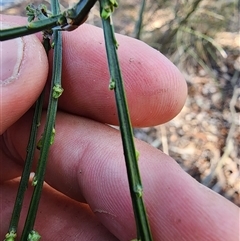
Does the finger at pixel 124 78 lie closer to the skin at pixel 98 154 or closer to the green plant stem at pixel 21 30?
the skin at pixel 98 154

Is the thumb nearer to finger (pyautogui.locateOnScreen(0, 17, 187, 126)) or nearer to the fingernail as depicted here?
the fingernail

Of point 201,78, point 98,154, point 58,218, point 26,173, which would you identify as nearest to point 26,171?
point 26,173

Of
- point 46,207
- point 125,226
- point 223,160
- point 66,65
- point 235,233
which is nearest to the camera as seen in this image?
point 235,233

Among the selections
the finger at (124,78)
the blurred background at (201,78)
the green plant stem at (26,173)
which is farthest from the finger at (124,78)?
the blurred background at (201,78)

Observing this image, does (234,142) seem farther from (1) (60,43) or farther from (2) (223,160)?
(1) (60,43)

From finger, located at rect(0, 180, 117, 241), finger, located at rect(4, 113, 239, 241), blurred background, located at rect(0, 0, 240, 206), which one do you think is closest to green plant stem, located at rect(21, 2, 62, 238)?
finger, located at rect(4, 113, 239, 241)

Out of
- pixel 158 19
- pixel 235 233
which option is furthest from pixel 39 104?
pixel 158 19
